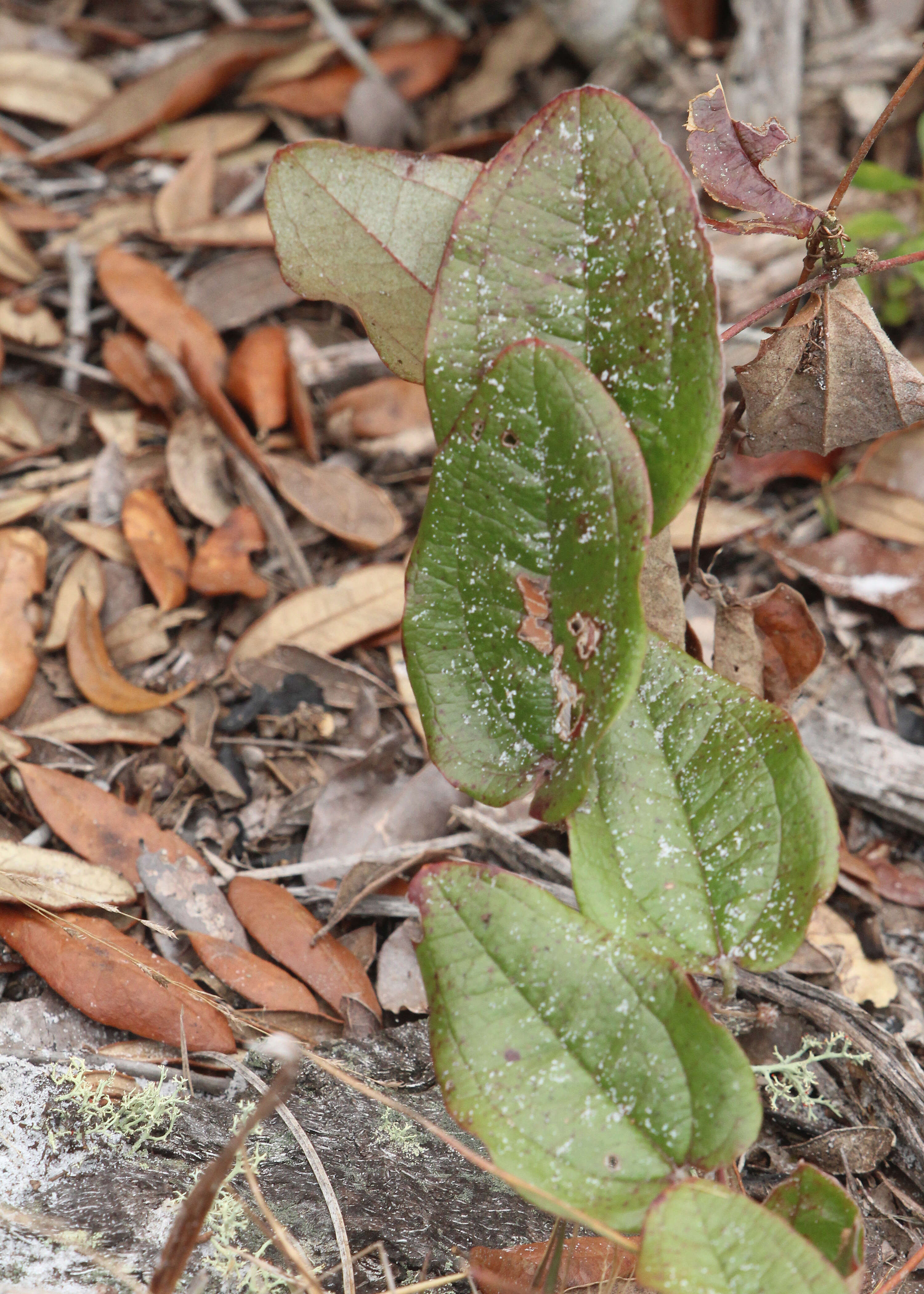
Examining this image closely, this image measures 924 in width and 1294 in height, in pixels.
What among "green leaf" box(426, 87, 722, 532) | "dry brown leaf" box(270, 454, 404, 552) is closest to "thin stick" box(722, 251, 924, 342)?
"green leaf" box(426, 87, 722, 532)

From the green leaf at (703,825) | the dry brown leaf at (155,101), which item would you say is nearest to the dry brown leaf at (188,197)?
the dry brown leaf at (155,101)

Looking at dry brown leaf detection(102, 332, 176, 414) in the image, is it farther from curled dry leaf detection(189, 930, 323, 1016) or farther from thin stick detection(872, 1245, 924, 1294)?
thin stick detection(872, 1245, 924, 1294)

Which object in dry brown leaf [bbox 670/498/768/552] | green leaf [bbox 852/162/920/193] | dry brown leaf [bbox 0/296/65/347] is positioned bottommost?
dry brown leaf [bbox 670/498/768/552]

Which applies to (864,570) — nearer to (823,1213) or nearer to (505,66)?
(823,1213)

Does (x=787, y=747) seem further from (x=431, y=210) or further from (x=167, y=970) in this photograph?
(x=167, y=970)

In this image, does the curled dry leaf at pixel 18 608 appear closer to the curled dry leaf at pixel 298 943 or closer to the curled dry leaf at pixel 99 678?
the curled dry leaf at pixel 99 678

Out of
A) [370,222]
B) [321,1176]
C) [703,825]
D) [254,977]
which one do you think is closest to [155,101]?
[370,222]

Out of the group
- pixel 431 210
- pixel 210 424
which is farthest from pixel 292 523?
pixel 431 210
